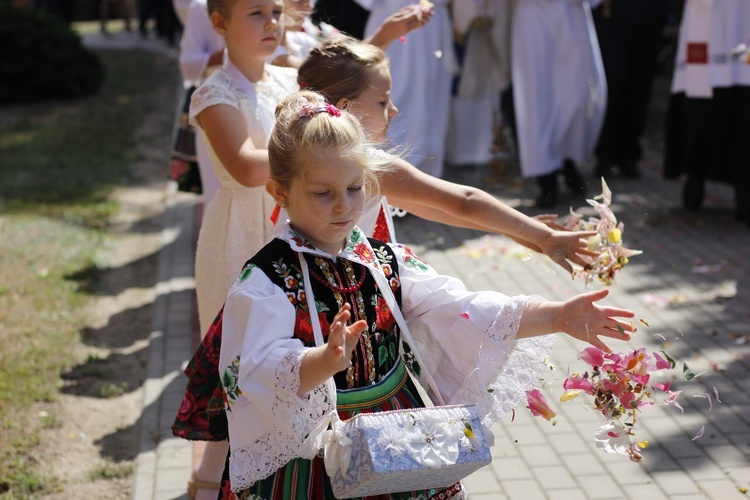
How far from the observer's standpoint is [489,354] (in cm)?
278

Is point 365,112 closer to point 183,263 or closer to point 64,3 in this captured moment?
point 183,263

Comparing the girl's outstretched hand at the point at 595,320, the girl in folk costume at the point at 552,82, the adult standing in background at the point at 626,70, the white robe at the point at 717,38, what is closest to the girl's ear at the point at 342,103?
the girl's outstretched hand at the point at 595,320

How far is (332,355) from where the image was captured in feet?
7.45

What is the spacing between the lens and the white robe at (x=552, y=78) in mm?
8438

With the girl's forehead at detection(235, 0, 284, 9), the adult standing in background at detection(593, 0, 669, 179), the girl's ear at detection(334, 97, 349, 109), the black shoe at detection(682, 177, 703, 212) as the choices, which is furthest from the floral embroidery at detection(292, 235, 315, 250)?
the adult standing in background at detection(593, 0, 669, 179)

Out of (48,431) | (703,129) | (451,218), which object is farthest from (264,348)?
(703,129)

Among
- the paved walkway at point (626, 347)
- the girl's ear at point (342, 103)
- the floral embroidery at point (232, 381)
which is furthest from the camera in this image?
the paved walkway at point (626, 347)

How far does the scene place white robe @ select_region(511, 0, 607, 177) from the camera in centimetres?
844

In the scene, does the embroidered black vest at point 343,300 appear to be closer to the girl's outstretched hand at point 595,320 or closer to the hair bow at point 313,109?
the hair bow at point 313,109

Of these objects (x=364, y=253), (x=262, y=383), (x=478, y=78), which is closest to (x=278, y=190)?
(x=364, y=253)

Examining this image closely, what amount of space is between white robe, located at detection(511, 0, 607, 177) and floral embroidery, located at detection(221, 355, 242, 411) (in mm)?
6088

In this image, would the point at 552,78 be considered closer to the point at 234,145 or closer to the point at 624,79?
the point at 624,79

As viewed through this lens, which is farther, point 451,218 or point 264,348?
point 451,218

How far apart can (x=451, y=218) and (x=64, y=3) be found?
76.4ft
